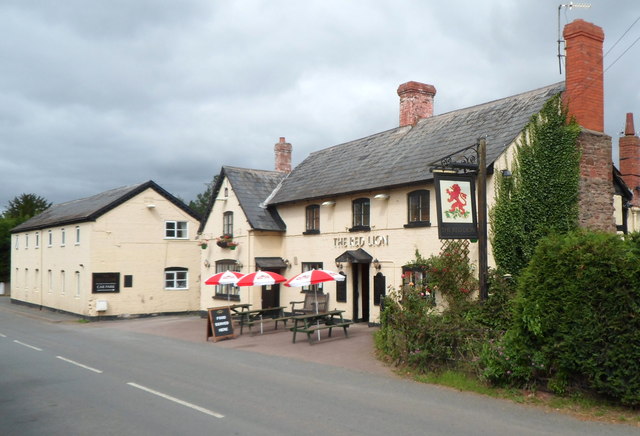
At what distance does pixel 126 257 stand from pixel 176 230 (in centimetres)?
327

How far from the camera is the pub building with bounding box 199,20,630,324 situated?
1734 centimetres

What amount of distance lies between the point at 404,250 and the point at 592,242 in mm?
9950

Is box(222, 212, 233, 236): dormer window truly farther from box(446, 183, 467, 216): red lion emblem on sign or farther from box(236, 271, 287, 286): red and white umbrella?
box(446, 183, 467, 216): red lion emblem on sign

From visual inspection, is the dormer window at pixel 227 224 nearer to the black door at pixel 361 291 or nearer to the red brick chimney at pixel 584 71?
the black door at pixel 361 291

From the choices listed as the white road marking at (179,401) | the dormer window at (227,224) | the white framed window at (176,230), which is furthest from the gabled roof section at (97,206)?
the white road marking at (179,401)

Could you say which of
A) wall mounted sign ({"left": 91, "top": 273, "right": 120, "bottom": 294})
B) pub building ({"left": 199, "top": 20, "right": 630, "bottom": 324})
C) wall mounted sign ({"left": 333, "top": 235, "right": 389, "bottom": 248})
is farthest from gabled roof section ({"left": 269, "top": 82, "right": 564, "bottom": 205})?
wall mounted sign ({"left": 91, "top": 273, "right": 120, "bottom": 294})

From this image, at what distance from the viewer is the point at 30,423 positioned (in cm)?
838

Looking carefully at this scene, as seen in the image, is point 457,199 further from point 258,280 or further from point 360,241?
point 258,280

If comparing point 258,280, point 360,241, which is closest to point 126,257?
point 258,280

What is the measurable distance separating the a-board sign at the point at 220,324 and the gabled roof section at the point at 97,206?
40.7 feet

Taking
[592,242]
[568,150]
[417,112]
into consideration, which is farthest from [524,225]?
[417,112]

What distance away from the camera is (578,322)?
923 centimetres

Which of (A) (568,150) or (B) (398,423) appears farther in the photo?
(A) (568,150)

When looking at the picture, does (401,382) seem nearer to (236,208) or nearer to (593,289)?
(593,289)
